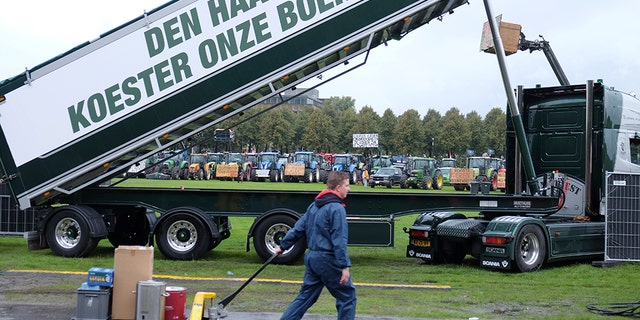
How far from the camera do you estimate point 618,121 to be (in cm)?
1430

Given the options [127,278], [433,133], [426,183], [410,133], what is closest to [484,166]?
[426,183]

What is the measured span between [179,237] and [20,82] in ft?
12.8

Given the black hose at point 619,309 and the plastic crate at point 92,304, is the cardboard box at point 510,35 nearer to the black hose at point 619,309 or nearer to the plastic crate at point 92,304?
the black hose at point 619,309

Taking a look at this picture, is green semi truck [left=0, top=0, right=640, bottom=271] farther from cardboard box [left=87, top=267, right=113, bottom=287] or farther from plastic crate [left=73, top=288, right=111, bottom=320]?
plastic crate [left=73, top=288, right=111, bottom=320]

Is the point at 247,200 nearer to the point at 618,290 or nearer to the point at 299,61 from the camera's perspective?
the point at 299,61

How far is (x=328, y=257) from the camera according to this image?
7199mm

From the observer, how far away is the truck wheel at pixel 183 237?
1365cm

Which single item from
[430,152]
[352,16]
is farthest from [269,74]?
[430,152]

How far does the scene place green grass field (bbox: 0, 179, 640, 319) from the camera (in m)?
9.56

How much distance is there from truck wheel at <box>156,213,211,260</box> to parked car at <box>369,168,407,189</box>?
31955 mm

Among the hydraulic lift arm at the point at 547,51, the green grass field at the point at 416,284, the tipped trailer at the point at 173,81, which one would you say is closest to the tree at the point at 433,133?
the hydraulic lift arm at the point at 547,51

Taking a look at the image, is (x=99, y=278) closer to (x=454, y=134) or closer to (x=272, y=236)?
(x=272, y=236)

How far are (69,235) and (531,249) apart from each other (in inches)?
333

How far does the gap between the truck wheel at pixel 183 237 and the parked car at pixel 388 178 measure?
31955 mm
